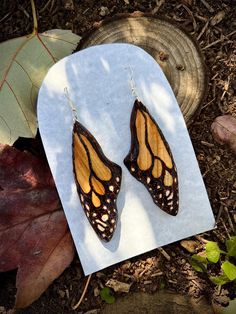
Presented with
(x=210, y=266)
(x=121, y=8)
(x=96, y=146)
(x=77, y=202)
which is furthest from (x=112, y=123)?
(x=210, y=266)

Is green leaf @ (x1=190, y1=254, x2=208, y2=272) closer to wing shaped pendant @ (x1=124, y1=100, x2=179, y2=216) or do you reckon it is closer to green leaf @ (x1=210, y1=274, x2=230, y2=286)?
green leaf @ (x1=210, y1=274, x2=230, y2=286)

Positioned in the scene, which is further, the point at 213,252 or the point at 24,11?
the point at 24,11

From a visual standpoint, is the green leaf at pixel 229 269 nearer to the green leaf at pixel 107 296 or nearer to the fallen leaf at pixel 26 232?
the green leaf at pixel 107 296

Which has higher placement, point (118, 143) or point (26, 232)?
point (118, 143)

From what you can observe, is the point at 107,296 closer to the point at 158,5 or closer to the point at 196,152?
the point at 196,152

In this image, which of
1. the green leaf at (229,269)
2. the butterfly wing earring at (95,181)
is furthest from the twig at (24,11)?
the green leaf at (229,269)

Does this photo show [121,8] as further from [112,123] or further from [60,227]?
[60,227]

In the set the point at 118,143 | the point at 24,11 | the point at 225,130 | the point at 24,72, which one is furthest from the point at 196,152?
the point at 24,11
